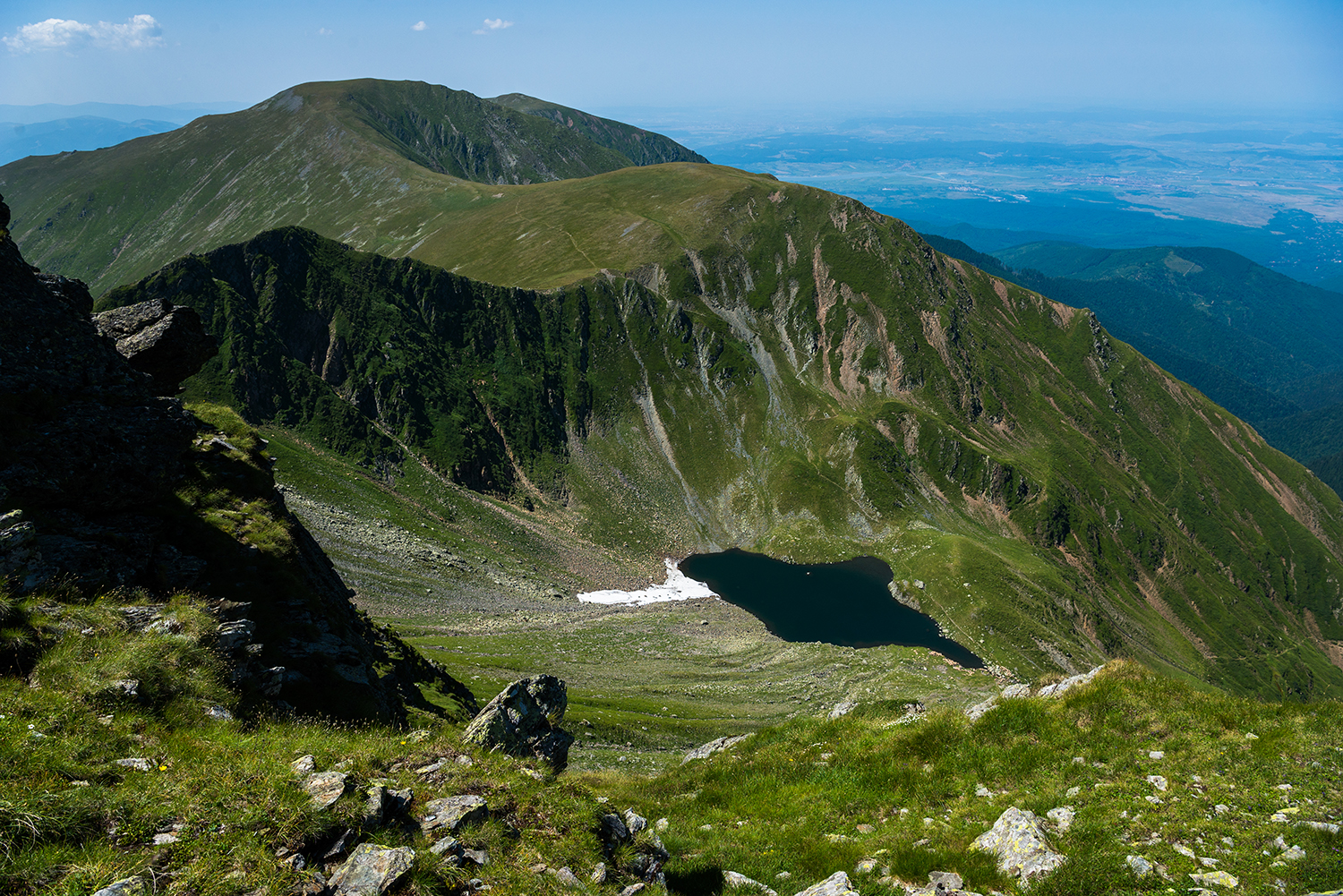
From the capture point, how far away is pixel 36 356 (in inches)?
817

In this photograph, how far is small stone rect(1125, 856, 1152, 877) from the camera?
1005 cm

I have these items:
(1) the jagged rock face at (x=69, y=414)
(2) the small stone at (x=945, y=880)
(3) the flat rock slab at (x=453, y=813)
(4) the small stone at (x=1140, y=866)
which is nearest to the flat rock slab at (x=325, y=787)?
(3) the flat rock slab at (x=453, y=813)

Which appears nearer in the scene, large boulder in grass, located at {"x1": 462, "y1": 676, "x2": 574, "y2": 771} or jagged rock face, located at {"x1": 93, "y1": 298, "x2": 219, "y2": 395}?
large boulder in grass, located at {"x1": 462, "y1": 676, "x2": 574, "y2": 771}

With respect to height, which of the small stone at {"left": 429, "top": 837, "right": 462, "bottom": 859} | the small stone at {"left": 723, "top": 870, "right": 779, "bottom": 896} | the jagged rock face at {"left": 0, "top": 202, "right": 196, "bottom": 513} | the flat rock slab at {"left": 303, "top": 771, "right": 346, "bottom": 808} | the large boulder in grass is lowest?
the large boulder in grass

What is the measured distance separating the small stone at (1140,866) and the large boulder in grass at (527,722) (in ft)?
47.6

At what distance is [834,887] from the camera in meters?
10.7

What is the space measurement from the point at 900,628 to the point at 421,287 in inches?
4844

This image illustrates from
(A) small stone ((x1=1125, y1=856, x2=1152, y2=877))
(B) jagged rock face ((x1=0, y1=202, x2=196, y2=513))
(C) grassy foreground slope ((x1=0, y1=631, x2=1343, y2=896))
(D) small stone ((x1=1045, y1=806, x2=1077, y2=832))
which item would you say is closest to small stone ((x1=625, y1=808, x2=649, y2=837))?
(C) grassy foreground slope ((x1=0, y1=631, x2=1343, y2=896))

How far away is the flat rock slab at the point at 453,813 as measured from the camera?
10.4 metres

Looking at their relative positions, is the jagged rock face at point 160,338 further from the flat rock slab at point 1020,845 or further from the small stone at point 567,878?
the flat rock slab at point 1020,845

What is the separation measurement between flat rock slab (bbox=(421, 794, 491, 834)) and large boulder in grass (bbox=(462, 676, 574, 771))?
325 inches

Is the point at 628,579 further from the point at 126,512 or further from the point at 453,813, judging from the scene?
the point at 453,813

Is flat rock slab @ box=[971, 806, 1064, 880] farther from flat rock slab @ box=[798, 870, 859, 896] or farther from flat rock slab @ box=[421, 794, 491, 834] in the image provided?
flat rock slab @ box=[421, 794, 491, 834]

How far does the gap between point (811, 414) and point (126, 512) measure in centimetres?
14866
